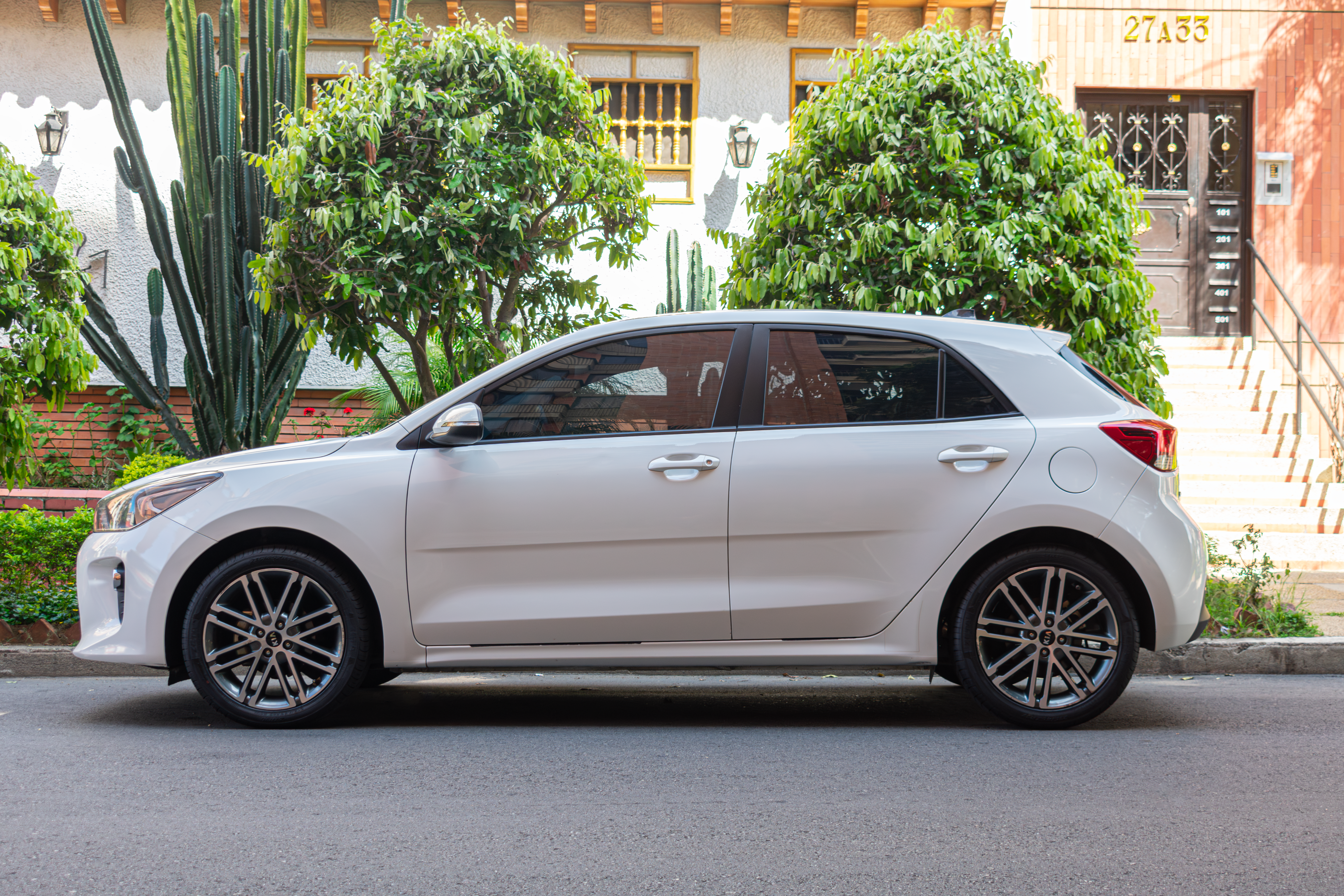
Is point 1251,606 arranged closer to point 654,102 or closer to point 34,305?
point 34,305

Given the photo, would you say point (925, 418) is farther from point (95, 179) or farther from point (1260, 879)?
point (95, 179)

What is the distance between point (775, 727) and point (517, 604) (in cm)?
125

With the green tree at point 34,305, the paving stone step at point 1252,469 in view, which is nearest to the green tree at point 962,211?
the paving stone step at point 1252,469

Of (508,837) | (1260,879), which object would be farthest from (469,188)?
(1260,879)

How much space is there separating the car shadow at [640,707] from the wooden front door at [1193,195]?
899cm

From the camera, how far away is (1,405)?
8688 millimetres

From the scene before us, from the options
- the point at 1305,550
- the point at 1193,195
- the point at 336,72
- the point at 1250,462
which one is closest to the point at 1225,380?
the point at 1250,462

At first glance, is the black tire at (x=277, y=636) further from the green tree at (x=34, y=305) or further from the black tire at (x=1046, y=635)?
the green tree at (x=34, y=305)

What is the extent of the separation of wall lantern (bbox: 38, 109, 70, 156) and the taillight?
39.6 feet

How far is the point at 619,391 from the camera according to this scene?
5023mm

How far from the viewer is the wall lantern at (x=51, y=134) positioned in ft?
42.5

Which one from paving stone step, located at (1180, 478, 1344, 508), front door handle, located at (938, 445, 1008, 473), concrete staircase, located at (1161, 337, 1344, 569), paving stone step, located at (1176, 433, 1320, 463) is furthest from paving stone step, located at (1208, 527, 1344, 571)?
front door handle, located at (938, 445, 1008, 473)

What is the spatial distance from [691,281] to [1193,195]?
19.8 feet

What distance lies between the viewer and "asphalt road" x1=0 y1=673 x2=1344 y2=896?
10.6ft
